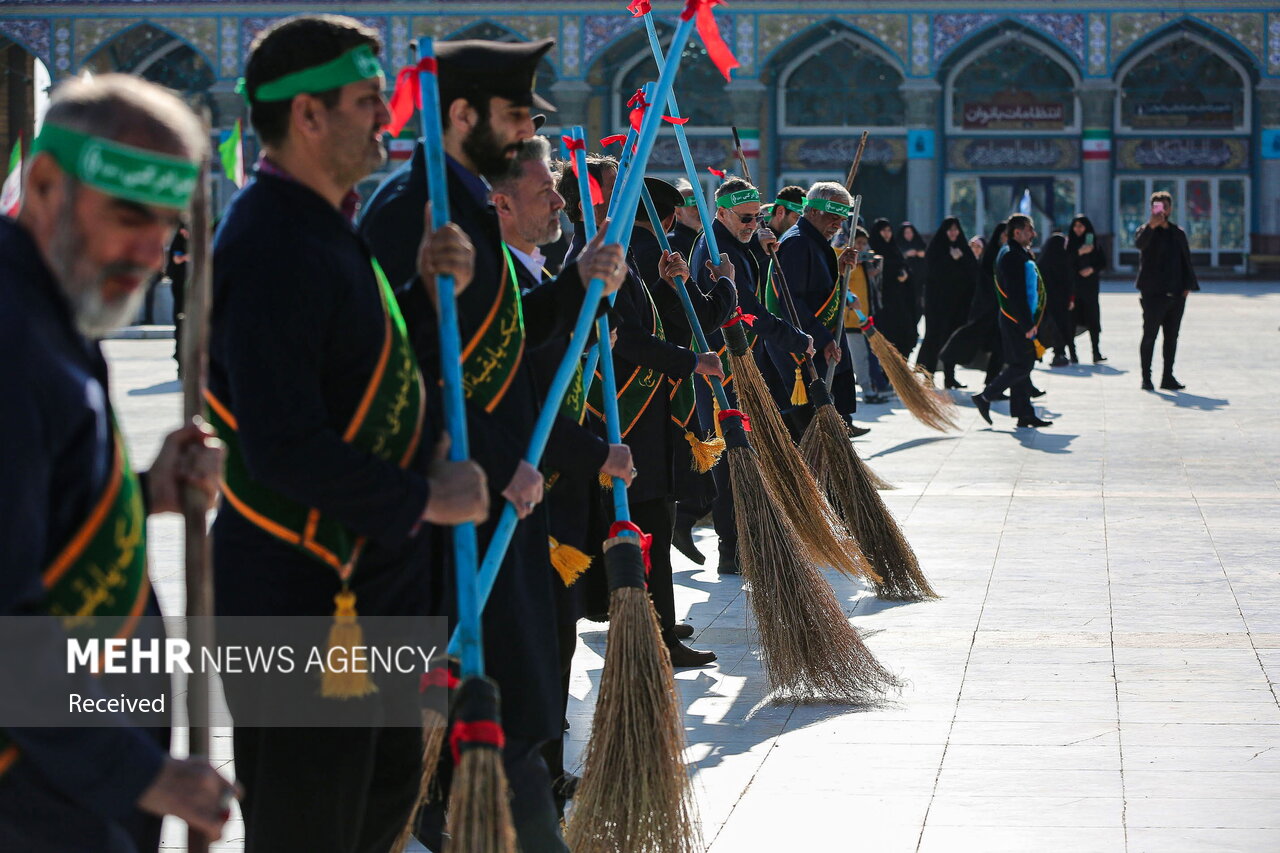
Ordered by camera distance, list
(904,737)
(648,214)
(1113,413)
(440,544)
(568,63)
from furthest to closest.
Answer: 1. (568,63)
2. (1113,413)
3. (648,214)
4. (904,737)
5. (440,544)

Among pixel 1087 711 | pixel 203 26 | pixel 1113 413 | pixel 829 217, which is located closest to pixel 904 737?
pixel 1087 711

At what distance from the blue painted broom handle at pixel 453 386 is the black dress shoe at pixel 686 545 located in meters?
4.72

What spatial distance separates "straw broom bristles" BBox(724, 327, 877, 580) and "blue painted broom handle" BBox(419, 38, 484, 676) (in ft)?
11.7

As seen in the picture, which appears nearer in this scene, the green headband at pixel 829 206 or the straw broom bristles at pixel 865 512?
the straw broom bristles at pixel 865 512

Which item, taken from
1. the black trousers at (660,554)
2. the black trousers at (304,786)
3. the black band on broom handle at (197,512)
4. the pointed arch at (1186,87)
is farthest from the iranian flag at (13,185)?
the pointed arch at (1186,87)

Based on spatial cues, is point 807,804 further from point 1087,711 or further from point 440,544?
point 440,544

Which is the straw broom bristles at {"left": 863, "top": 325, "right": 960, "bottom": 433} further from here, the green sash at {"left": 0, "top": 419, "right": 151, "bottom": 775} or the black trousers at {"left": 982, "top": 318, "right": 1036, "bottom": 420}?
the green sash at {"left": 0, "top": 419, "right": 151, "bottom": 775}

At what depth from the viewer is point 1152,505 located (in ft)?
29.7

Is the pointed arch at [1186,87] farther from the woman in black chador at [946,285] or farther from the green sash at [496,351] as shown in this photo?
the green sash at [496,351]

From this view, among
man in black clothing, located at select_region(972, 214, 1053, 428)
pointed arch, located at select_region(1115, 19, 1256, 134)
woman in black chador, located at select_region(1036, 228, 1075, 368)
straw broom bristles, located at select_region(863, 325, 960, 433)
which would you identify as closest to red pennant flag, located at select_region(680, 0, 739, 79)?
straw broom bristles, located at select_region(863, 325, 960, 433)

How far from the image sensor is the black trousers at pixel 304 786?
264 cm

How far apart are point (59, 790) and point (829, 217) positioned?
7.29 meters

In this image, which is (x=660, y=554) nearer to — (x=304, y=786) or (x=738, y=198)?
(x=738, y=198)

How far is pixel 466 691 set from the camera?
2742 millimetres
